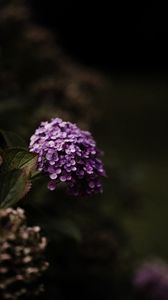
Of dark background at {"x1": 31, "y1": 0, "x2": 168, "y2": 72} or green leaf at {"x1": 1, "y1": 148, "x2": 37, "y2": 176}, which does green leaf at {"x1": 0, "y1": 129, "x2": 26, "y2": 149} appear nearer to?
green leaf at {"x1": 1, "y1": 148, "x2": 37, "y2": 176}

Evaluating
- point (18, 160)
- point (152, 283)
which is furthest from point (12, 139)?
point (152, 283)

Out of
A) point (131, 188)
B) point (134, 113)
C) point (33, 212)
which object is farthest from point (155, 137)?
point (33, 212)

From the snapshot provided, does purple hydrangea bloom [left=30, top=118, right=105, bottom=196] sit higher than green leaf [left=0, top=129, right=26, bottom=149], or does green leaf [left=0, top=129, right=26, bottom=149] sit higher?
green leaf [left=0, top=129, right=26, bottom=149]

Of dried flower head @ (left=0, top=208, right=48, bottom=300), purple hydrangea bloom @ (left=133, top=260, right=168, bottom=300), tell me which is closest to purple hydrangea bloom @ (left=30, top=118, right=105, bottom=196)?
dried flower head @ (left=0, top=208, right=48, bottom=300)

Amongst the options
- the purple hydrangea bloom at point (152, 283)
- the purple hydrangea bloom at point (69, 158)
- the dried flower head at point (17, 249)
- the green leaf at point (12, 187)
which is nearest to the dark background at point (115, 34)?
the purple hydrangea bloom at point (152, 283)

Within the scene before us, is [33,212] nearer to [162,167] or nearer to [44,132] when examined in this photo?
[44,132]

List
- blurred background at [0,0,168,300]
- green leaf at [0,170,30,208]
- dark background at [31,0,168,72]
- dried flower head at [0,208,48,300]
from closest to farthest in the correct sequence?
dried flower head at [0,208,48,300]
green leaf at [0,170,30,208]
blurred background at [0,0,168,300]
dark background at [31,0,168,72]
